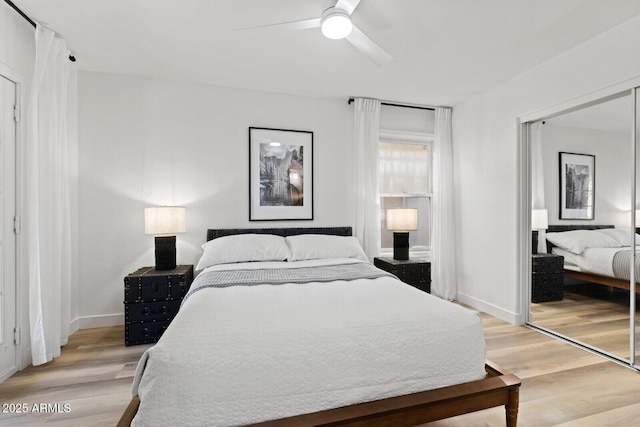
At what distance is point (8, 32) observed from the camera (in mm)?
2256

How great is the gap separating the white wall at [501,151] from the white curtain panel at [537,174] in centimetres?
17

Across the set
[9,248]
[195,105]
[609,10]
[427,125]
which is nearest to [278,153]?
[195,105]

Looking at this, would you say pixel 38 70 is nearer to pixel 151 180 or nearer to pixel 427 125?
pixel 151 180

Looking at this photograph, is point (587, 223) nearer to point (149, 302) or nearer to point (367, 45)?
point (367, 45)

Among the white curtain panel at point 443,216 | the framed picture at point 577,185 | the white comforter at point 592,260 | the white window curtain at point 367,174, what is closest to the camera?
the white comforter at point 592,260

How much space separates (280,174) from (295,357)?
2622 millimetres

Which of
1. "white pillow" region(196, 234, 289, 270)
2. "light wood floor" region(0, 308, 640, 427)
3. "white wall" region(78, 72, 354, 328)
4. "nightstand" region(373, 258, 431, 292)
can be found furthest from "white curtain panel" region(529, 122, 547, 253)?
"white pillow" region(196, 234, 289, 270)

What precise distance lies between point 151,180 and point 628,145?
4370mm

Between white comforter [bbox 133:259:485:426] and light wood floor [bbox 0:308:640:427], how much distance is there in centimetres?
58

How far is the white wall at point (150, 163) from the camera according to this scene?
319 centimetres

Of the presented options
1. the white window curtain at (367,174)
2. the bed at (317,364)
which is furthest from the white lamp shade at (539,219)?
the bed at (317,364)

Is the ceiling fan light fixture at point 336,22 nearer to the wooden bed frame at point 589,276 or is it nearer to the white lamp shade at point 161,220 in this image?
the white lamp shade at point 161,220

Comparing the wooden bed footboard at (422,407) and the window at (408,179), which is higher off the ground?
the window at (408,179)

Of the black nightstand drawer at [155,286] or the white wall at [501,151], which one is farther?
the black nightstand drawer at [155,286]
